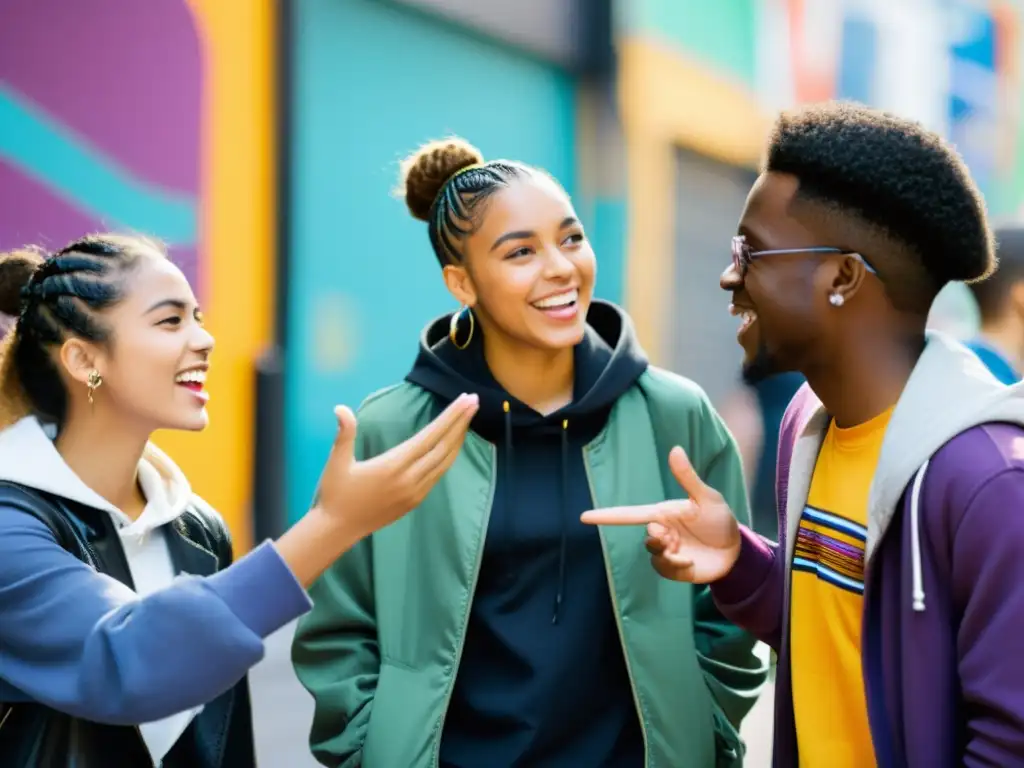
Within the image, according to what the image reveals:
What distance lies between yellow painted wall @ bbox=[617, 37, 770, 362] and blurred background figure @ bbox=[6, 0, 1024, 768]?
0.07 ft

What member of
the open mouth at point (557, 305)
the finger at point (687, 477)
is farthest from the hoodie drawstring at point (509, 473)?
the finger at point (687, 477)

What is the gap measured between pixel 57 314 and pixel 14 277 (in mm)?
262

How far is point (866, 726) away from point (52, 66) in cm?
502

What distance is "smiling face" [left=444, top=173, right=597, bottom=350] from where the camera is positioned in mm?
2545

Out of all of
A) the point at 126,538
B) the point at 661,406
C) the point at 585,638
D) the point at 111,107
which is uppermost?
the point at 111,107

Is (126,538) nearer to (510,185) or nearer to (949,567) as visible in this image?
(510,185)

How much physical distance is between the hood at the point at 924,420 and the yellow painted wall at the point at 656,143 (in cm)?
785

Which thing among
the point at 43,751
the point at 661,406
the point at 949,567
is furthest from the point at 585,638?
the point at 43,751

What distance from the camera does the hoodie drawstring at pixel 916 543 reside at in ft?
5.60

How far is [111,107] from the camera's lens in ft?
18.9

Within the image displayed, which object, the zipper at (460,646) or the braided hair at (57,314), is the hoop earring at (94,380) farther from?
the zipper at (460,646)

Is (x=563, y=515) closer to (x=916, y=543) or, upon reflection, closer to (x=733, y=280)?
(x=733, y=280)

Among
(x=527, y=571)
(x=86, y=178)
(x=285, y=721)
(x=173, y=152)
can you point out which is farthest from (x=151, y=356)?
(x=173, y=152)

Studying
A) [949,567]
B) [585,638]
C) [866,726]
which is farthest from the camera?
[585,638]
